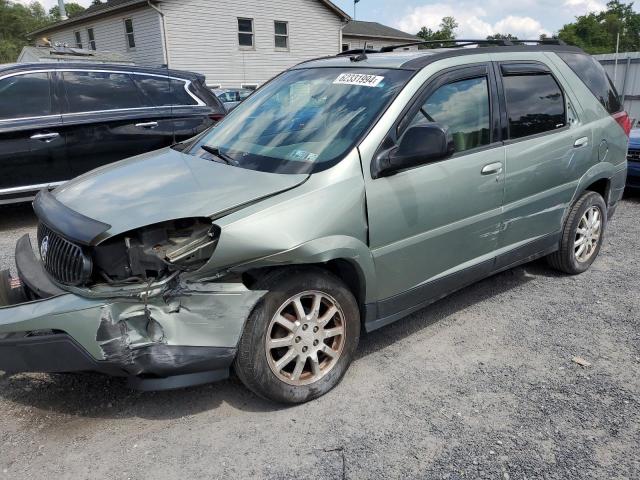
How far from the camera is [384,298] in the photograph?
3.28 m

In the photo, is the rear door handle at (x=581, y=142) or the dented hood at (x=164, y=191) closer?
the dented hood at (x=164, y=191)

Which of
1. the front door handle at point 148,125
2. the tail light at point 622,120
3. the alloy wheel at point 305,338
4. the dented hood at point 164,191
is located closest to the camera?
the dented hood at point 164,191

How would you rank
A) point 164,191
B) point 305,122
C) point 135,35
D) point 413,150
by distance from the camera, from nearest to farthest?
1. point 164,191
2. point 413,150
3. point 305,122
4. point 135,35

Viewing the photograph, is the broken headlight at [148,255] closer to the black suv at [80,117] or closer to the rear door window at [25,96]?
the black suv at [80,117]

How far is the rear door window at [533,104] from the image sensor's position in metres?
3.89

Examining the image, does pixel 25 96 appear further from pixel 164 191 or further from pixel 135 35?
pixel 135 35

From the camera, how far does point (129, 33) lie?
23.1 m

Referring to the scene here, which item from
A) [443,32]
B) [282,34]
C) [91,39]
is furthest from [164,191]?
[443,32]

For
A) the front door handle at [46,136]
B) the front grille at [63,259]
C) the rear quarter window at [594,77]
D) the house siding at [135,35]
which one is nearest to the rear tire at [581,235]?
the rear quarter window at [594,77]

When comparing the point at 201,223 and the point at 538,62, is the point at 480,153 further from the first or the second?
the point at 201,223

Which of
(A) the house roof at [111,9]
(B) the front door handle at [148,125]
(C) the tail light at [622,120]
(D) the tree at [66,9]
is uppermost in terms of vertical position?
(D) the tree at [66,9]

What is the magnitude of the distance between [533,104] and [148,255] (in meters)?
3.06

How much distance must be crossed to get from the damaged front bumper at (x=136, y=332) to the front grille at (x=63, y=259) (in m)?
0.08

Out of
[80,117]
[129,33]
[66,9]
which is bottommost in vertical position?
[80,117]
